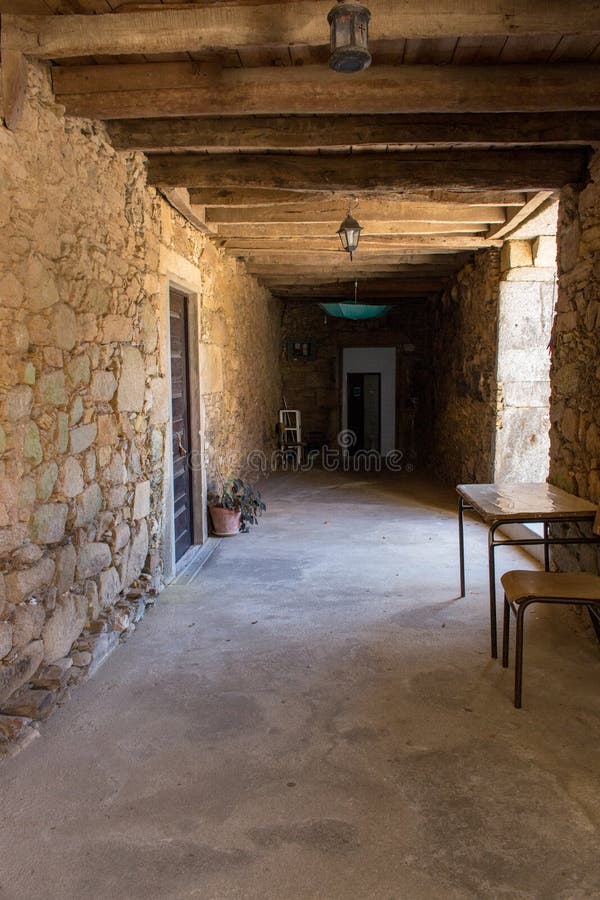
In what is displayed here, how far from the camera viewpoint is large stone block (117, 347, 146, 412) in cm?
354

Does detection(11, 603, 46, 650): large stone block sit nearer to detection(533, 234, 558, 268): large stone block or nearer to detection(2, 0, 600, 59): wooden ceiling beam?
detection(2, 0, 600, 59): wooden ceiling beam

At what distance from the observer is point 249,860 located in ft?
6.07

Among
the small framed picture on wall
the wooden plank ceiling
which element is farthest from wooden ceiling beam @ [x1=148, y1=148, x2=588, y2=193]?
the small framed picture on wall

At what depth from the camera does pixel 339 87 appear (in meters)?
2.81

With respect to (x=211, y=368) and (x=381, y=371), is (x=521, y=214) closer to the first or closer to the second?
(x=211, y=368)

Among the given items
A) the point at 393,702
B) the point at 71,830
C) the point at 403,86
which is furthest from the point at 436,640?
the point at 403,86

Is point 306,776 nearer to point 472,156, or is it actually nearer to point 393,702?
point 393,702

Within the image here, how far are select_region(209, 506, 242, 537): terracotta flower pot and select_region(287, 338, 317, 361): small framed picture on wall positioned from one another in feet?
18.8

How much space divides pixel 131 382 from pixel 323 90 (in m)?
1.75

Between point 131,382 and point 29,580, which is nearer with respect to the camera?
point 29,580

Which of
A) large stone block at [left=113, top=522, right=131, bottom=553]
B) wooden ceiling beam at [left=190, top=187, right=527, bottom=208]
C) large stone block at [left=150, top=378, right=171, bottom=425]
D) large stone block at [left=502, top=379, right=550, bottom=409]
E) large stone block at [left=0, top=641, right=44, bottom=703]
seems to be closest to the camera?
large stone block at [left=0, top=641, right=44, bottom=703]

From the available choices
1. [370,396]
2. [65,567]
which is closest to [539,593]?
[65,567]

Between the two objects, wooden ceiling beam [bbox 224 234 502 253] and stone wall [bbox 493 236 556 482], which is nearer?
wooden ceiling beam [bbox 224 234 502 253]

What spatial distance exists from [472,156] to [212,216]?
1.98m
